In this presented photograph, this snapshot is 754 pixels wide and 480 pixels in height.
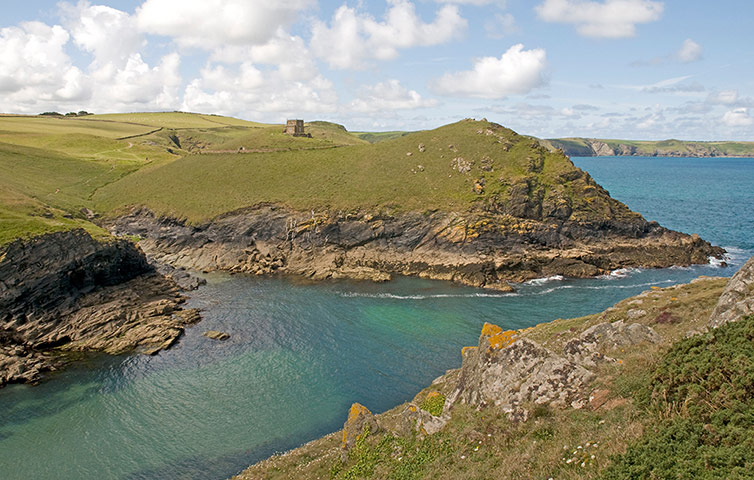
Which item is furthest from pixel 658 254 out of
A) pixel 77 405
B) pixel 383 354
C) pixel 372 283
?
pixel 77 405

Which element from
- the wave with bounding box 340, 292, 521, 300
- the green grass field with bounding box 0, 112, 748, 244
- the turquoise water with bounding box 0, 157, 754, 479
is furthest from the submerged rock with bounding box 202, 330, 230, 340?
the green grass field with bounding box 0, 112, 748, 244

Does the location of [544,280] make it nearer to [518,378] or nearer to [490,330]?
[490,330]

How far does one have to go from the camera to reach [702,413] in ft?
37.4

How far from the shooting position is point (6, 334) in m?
42.2

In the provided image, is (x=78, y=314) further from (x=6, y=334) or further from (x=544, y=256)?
(x=544, y=256)

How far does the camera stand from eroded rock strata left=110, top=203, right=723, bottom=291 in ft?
214

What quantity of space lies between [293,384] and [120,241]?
35251 millimetres

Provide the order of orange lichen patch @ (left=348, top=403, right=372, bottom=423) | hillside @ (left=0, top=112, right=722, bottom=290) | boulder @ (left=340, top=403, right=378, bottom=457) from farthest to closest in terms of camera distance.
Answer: hillside @ (left=0, top=112, right=722, bottom=290) → orange lichen patch @ (left=348, top=403, right=372, bottom=423) → boulder @ (left=340, top=403, right=378, bottom=457)

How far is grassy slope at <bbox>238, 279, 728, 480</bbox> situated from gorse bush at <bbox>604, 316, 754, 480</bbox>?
1.20ft

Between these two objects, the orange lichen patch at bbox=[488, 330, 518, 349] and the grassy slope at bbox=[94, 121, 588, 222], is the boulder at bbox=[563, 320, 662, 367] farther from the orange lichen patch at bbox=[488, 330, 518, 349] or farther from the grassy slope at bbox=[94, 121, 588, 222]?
the grassy slope at bbox=[94, 121, 588, 222]

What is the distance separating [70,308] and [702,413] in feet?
180

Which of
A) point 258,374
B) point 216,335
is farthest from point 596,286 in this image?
point 216,335

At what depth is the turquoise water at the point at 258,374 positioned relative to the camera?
29453mm

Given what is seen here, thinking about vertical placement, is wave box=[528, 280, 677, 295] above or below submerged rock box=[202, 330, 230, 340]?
above
